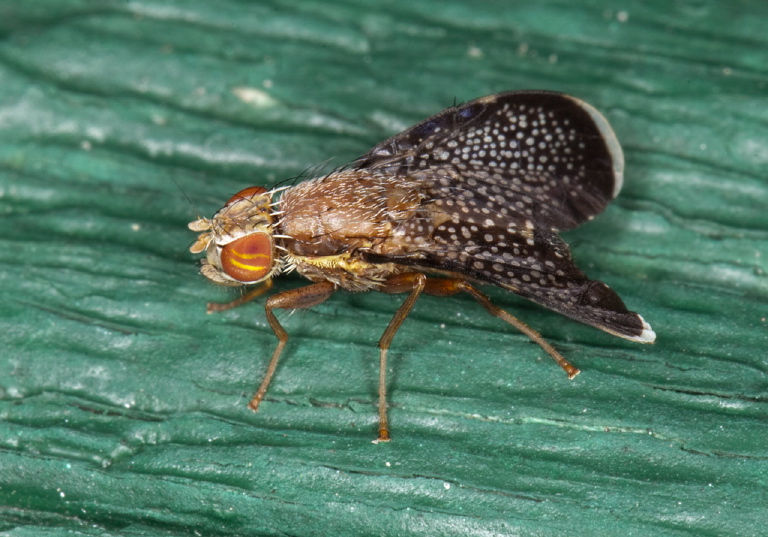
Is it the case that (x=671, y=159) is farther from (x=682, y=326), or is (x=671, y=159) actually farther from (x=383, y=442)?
(x=383, y=442)

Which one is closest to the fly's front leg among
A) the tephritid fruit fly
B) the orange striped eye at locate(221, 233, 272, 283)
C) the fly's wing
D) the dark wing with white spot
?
the tephritid fruit fly

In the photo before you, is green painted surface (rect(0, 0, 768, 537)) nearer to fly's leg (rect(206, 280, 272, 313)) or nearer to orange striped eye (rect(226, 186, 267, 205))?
fly's leg (rect(206, 280, 272, 313))

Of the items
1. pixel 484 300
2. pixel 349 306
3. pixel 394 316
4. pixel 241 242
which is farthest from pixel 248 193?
pixel 484 300

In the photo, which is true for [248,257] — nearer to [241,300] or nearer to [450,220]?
[241,300]

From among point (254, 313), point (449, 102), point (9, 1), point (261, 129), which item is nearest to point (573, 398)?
point (254, 313)

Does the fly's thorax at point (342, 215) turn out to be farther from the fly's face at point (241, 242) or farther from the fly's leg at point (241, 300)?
the fly's leg at point (241, 300)

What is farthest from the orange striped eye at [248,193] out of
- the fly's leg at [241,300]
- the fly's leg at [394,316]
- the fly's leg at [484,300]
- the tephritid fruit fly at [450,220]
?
the fly's leg at [484,300]
